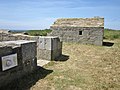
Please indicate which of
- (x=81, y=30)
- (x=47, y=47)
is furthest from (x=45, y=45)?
(x=81, y=30)

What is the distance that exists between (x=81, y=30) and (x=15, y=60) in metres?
13.0

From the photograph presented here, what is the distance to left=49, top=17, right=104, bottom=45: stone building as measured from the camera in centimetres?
1789

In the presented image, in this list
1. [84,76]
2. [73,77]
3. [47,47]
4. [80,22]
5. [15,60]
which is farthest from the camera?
[80,22]

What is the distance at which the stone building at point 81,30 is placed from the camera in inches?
704

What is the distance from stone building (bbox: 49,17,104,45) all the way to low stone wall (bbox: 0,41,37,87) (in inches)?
441

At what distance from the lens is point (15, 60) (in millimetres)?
6480

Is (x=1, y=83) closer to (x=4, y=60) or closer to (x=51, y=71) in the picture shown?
(x=4, y=60)

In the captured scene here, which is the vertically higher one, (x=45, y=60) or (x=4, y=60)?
(x=4, y=60)

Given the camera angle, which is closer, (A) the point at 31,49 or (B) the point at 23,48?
(B) the point at 23,48

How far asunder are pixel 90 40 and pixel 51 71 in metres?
10.9

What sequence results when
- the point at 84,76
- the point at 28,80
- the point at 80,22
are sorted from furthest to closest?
the point at 80,22 < the point at 84,76 < the point at 28,80

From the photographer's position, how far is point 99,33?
17.8 meters

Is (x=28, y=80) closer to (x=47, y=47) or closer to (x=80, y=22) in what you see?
(x=47, y=47)

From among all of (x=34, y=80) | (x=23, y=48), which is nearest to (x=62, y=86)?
(x=34, y=80)
